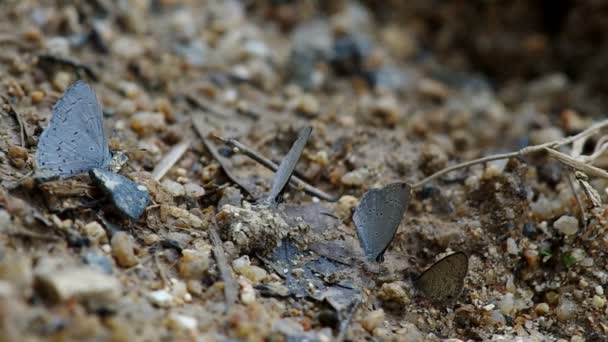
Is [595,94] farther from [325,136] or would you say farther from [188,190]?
[188,190]

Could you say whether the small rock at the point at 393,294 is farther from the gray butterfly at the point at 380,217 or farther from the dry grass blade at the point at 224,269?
the dry grass blade at the point at 224,269

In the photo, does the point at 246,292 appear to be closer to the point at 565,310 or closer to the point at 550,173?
the point at 565,310

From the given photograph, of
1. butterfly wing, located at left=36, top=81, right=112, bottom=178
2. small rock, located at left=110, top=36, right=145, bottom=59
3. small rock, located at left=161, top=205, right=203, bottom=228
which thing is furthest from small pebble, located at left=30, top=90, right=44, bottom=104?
small rock, located at left=161, top=205, right=203, bottom=228

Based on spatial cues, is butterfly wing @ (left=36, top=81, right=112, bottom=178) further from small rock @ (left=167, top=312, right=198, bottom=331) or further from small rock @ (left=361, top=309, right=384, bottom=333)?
small rock @ (left=361, top=309, right=384, bottom=333)

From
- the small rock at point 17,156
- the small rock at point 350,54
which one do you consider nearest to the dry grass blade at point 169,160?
the small rock at point 17,156

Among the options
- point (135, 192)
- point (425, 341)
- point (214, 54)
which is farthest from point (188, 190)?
point (214, 54)

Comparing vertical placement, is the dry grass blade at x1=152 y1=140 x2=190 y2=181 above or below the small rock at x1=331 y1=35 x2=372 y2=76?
below
